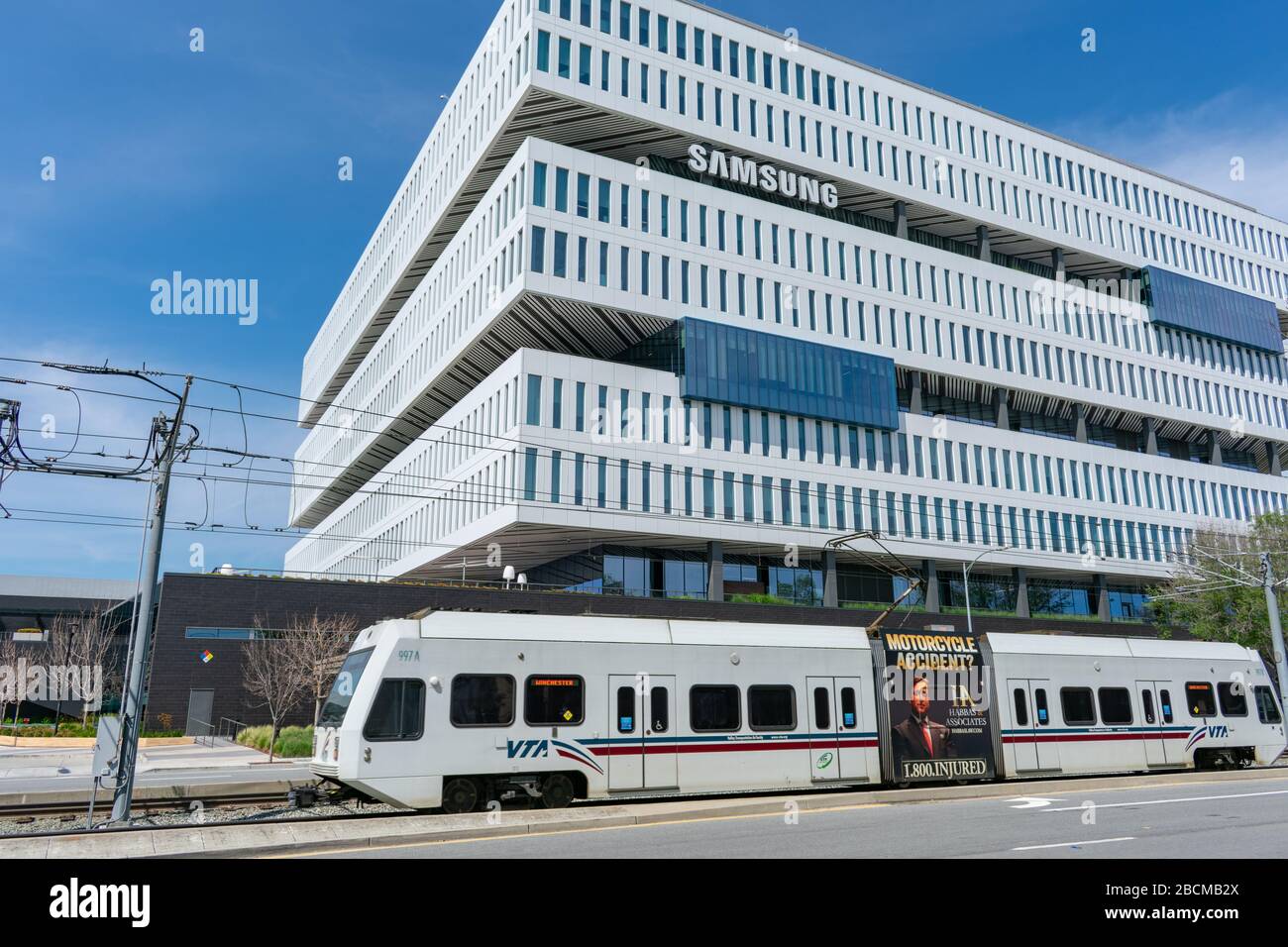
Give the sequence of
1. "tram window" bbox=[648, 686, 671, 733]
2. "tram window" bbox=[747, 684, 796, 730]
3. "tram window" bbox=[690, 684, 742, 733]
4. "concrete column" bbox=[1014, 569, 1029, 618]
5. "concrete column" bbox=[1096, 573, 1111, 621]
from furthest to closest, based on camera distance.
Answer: "concrete column" bbox=[1096, 573, 1111, 621], "concrete column" bbox=[1014, 569, 1029, 618], "tram window" bbox=[747, 684, 796, 730], "tram window" bbox=[690, 684, 742, 733], "tram window" bbox=[648, 686, 671, 733]

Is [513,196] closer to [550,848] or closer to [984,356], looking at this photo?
[984,356]

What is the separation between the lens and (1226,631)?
4916 cm

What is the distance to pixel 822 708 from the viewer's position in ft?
63.0

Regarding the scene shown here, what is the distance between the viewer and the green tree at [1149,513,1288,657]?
46.8 metres

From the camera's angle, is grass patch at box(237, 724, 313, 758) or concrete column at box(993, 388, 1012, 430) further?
concrete column at box(993, 388, 1012, 430)

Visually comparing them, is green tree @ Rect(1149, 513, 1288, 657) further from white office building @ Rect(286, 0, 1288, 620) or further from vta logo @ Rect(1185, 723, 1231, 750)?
vta logo @ Rect(1185, 723, 1231, 750)

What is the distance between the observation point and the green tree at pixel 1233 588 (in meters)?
46.8

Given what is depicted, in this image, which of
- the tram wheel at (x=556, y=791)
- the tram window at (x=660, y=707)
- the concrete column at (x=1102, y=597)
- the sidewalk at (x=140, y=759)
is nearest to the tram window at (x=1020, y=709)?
the tram window at (x=660, y=707)

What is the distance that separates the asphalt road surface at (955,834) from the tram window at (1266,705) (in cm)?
878

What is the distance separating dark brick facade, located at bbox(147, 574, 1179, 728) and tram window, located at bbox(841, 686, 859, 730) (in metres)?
16.9

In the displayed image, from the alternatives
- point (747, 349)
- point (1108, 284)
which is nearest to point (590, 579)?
point (747, 349)

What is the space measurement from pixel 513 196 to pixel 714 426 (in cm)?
1607

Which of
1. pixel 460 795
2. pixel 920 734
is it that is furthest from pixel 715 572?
pixel 460 795

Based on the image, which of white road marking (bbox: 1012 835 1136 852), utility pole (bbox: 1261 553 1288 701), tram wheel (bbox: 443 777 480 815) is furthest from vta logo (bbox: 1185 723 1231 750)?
tram wheel (bbox: 443 777 480 815)
